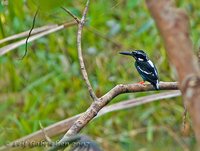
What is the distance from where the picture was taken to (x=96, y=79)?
398 cm

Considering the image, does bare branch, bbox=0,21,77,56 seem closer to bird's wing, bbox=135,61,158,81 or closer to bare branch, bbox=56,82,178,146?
bird's wing, bbox=135,61,158,81

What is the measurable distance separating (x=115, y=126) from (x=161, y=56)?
56 cm

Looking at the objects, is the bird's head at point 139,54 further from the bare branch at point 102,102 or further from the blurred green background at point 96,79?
the blurred green background at point 96,79

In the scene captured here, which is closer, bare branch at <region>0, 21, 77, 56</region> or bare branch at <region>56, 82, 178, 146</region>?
bare branch at <region>56, 82, 178, 146</region>

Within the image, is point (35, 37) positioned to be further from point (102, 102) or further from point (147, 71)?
point (102, 102)

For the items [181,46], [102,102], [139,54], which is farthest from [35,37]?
[181,46]

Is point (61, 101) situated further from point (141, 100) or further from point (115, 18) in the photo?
point (141, 100)

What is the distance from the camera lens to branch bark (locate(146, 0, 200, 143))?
605 millimetres

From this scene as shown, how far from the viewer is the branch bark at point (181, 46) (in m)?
0.61

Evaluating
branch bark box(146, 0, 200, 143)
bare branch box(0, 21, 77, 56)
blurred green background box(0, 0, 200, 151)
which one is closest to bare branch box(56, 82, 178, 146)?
branch bark box(146, 0, 200, 143)

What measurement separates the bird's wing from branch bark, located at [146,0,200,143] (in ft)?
3.47

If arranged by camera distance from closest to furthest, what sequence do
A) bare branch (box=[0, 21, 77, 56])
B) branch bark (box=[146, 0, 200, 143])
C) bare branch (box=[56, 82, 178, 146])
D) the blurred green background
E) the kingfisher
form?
branch bark (box=[146, 0, 200, 143]), bare branch (box=[56, 82, 178, 146]), the kingfisher, bare branch (box=[0, 21, 77, 56]), the blurred green background

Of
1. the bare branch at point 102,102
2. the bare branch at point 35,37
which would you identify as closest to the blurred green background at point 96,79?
the bare branch at point 35,37

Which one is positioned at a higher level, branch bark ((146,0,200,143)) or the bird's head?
branch bark ((146,0,200,143))
